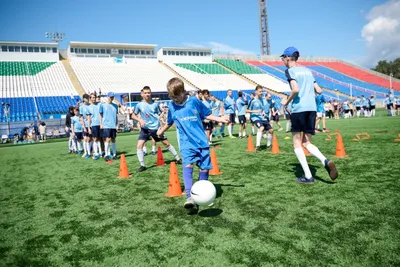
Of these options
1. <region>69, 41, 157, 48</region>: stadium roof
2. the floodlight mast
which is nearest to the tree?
the floodlight mast

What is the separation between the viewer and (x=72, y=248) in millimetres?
3230

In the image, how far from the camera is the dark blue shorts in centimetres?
436

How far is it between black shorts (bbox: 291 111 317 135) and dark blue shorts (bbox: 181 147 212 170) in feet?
6.11

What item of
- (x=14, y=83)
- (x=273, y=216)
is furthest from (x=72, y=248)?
(x=14, y=83)

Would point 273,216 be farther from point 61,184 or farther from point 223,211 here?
point 61,184

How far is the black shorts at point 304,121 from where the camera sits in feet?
16.8

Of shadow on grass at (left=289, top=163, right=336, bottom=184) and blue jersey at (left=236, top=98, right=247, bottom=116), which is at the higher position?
blue jersey at (left=236, top=98, right=247, bottom=116)

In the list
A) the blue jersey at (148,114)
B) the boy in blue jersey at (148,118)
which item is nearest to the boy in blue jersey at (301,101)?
the boy in blue jersey at (148,118)

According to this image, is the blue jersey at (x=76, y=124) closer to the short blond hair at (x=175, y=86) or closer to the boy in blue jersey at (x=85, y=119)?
the boy in blue jersey at (x=85, y=119)

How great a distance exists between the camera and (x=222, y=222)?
12.0 ft

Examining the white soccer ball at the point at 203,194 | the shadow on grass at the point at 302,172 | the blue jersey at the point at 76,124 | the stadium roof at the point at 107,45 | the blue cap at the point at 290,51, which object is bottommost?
the shadow on grass at the point at 302,172

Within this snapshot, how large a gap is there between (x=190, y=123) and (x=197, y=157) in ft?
1.78

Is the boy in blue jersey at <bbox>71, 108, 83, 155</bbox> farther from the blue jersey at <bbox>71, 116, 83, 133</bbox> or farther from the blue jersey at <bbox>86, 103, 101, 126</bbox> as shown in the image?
the blue jersey at <bbox>86, 103, 101, 126</bbox>

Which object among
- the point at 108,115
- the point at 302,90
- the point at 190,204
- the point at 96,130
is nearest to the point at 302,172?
the point at 302,90
